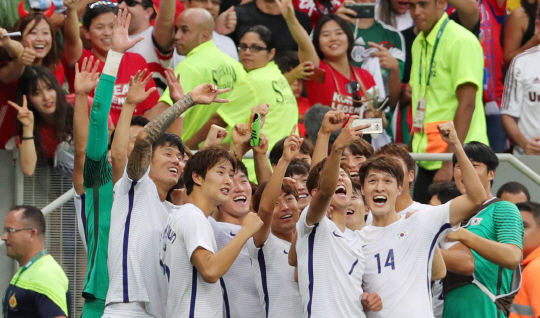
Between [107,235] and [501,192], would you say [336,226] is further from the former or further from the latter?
[501,192]

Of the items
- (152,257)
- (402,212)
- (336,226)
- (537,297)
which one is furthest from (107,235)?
(537,297)

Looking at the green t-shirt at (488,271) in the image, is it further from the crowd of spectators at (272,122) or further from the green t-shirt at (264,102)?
the green t-shirt at (264,102)

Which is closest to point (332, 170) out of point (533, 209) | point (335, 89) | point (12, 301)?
point (533, 209)

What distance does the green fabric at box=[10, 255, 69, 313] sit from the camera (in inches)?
289

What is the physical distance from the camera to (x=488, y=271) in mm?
6668

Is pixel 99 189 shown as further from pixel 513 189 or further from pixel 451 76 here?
pixel 451 76

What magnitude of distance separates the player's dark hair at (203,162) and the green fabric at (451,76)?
302 centimetres

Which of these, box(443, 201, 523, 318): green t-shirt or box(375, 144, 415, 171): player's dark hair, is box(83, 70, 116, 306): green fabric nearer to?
box(375, 144, 415, 171): player's dark hair

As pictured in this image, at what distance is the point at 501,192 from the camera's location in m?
8.22

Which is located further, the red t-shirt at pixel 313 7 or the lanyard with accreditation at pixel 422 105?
the red t-shirt at pixel 313 7

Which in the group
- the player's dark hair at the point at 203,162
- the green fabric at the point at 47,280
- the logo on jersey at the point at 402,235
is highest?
the player's dark hair at the point at 203,162

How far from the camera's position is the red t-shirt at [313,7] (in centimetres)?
1030

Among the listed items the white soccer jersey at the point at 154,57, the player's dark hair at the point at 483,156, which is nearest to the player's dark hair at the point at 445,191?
the player's dark hair at the point at 483,156

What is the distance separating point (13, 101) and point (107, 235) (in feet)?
7.75
